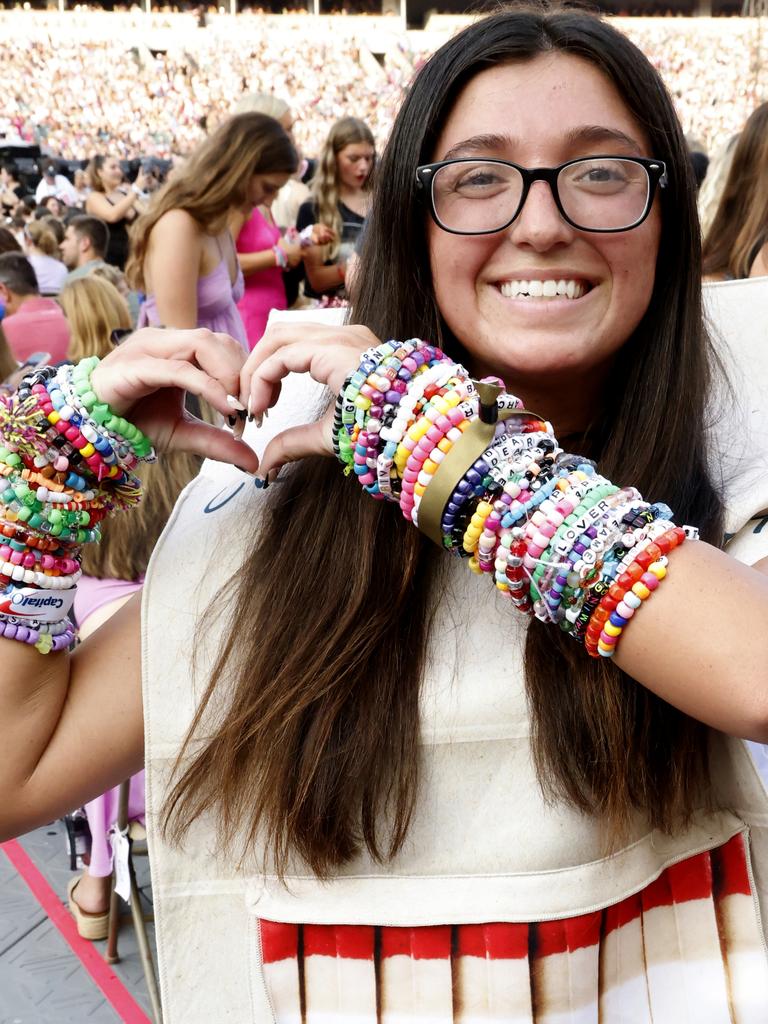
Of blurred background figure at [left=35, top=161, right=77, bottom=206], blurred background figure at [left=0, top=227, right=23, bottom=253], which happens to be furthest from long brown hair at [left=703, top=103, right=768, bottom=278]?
blurred background figure at [left=35, top=161, right=77, bottom=206]

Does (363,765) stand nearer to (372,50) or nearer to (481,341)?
(481,341)

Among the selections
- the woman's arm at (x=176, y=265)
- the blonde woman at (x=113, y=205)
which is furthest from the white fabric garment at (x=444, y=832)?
the blonde woman at (x=113, y=205)

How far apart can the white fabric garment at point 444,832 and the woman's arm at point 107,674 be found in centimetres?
8

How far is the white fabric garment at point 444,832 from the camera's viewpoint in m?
1.08

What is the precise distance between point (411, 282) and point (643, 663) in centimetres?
58

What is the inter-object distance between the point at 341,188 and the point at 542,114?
5.05 meters

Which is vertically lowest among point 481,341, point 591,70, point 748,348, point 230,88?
point 230,88

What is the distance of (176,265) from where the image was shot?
375cm

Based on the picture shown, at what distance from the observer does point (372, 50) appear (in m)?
28.9

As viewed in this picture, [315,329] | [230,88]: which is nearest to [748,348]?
[315,329]

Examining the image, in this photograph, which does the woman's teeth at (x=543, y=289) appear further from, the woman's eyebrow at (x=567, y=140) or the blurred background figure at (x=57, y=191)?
the blurred background figure at (x=57, y=191)

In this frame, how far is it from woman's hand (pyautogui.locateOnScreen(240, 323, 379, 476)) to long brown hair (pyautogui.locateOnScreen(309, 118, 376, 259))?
469 cm

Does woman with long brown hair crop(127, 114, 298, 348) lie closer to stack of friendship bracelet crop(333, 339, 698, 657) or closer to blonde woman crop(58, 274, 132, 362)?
blonde woman crop(58, 274, 132, 362)

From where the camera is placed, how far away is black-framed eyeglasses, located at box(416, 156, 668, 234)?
1160mm
